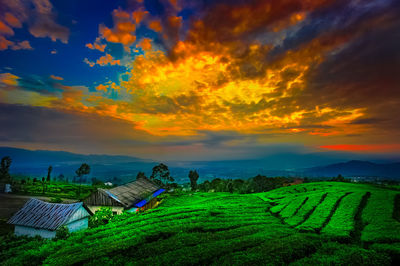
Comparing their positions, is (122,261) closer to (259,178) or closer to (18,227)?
(18,227)

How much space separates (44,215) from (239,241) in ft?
111

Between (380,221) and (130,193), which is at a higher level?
(380,221)

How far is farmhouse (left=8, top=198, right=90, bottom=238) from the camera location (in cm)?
3235

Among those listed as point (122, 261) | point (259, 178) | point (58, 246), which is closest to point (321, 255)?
point (122, 261)

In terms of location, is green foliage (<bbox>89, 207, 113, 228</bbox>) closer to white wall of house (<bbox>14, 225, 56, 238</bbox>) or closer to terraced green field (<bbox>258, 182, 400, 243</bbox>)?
white wall of house (<bbox>14, 225, 56, 238</bbox>)

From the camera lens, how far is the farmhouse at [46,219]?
106 feet

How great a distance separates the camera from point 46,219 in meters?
33.2

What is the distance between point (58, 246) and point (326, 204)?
4140cm

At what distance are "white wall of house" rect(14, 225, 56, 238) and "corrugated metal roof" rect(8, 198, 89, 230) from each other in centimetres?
77

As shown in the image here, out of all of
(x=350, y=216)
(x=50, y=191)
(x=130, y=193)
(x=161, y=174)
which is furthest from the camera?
(x=161, y=174)

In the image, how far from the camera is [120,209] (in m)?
44.8

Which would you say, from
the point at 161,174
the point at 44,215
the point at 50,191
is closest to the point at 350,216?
the point at 44,215

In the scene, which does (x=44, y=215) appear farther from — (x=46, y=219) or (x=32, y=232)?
(x=32, y=232)

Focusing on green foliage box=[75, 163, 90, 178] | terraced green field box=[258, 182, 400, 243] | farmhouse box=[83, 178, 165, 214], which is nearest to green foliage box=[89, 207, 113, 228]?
farmhouse box=[83, 178, 165, 214]
